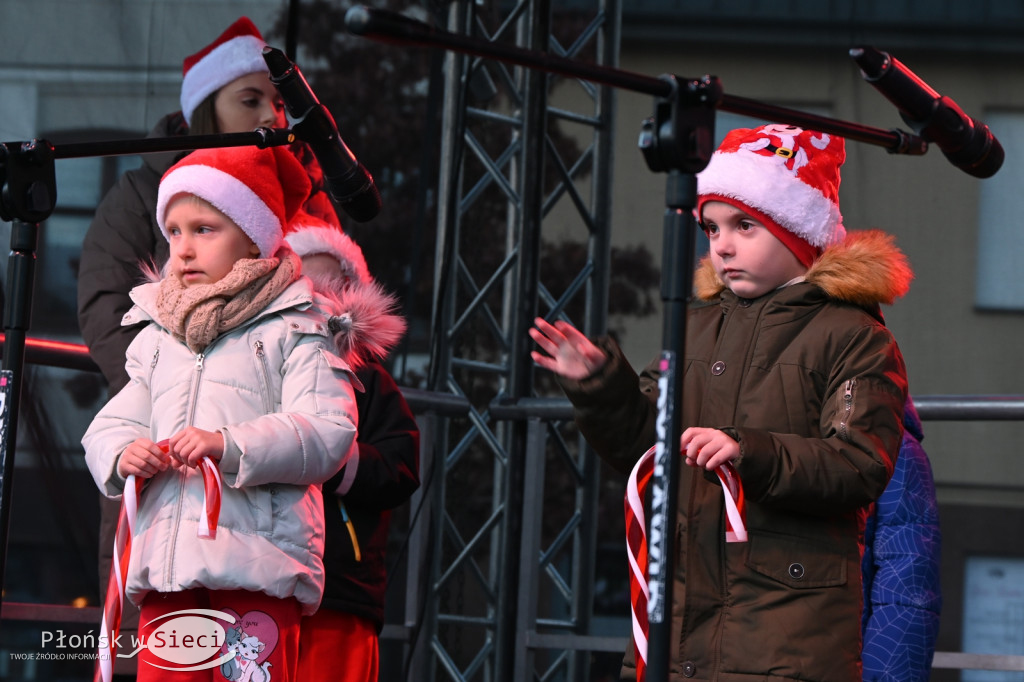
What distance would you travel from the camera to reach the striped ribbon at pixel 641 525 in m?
1.76

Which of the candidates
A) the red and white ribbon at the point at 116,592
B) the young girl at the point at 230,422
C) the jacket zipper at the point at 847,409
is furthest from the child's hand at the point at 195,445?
the jacket zipper at the point at 847,409

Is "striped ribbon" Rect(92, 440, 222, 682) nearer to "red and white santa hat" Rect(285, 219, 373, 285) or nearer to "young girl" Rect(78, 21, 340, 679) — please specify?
"young girl" Rect(78, 21, 340, 679)

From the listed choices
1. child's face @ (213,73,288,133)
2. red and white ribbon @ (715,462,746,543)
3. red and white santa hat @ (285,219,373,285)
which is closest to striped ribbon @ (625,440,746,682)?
red and white ribbon @ (715,462,746,543)

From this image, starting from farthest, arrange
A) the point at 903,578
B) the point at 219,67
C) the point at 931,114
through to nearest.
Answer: the point at 219,67 < the point at 903,578 < the point at 931,114

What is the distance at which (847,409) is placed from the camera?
2000 mm

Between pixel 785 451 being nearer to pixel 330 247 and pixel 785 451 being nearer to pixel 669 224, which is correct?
pixel 669 224

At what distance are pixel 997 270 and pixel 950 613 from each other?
1215 mm

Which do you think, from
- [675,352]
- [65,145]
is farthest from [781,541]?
[65,145]

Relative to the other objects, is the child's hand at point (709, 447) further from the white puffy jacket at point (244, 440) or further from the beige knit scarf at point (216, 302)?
the beige knit scarf at point (216, 302)

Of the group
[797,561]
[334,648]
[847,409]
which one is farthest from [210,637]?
[847,409]

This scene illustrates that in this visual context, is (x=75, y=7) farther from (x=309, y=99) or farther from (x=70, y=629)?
(x=309, y=99)

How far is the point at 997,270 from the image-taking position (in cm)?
459

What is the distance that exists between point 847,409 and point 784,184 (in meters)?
0.44

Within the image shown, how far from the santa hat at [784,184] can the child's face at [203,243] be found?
85cm
